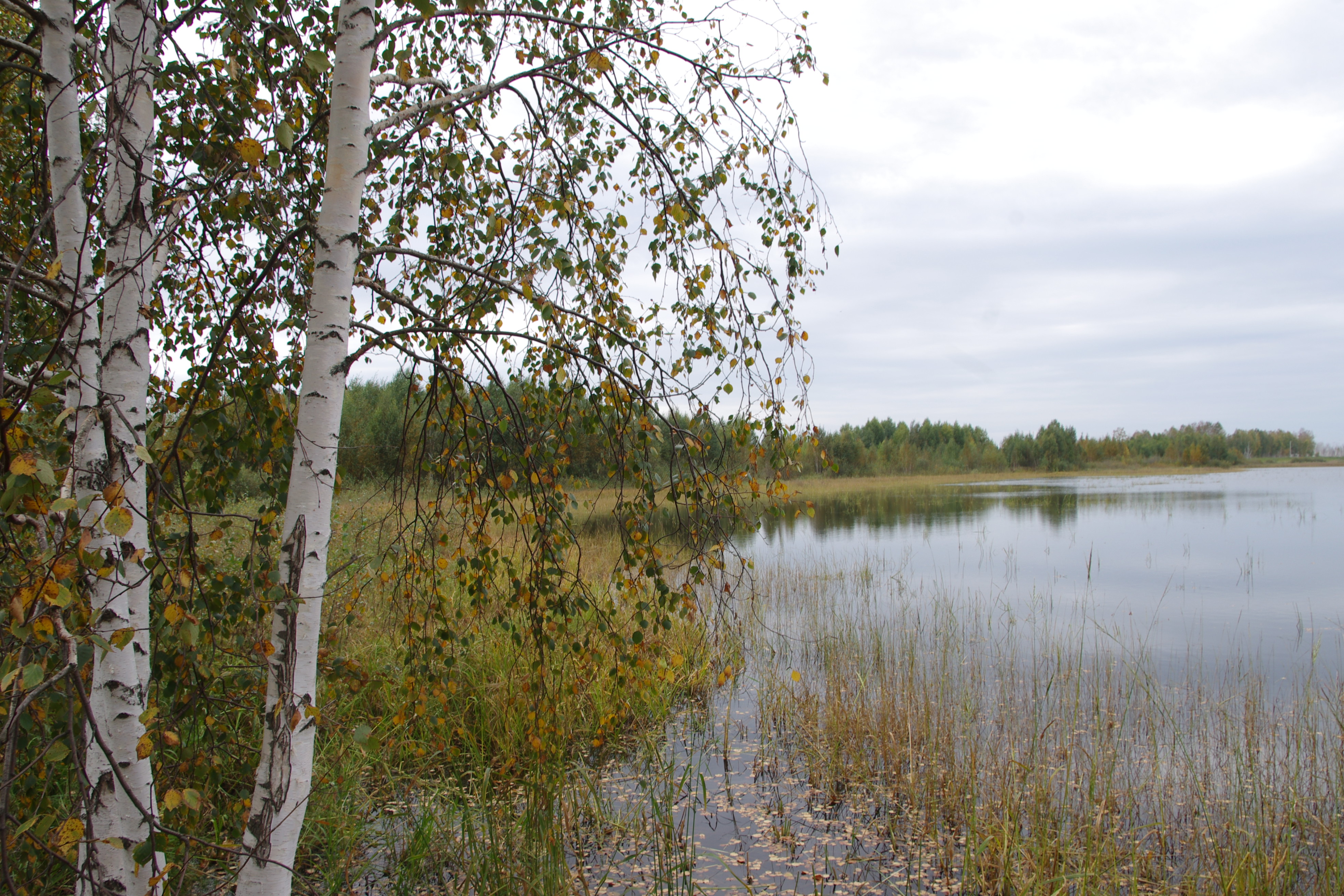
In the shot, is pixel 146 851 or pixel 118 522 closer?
pixel 118 522

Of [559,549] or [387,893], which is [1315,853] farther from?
[387,893]

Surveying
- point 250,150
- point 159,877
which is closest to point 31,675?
point 159,877

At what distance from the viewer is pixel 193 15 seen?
1.83 metres

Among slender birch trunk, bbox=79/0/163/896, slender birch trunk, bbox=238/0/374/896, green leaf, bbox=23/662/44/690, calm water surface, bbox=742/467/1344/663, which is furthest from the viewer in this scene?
calm water surface, bbox=742/467/1344/663

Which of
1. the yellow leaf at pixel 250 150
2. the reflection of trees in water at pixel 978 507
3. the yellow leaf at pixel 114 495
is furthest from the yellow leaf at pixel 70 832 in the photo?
the reflection of trees in water at pixel 978 507

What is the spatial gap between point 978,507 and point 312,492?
2463 cm

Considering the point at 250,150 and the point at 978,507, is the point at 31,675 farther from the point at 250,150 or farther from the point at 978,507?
Answer: the point at 978,507

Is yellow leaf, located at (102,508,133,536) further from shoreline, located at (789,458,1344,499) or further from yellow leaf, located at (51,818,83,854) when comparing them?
shoreline, located at (789,458,1344,499)

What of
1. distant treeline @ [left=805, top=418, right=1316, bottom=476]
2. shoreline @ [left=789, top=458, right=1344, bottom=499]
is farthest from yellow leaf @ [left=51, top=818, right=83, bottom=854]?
distant treeline @ [left=805, top=418, right=1316, bottom=476]

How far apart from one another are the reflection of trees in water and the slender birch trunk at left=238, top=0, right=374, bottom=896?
14.0 meters

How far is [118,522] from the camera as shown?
3.27 ft

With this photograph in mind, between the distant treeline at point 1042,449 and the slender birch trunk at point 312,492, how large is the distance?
43929 millimetres

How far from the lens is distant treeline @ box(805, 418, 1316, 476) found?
5066 centimetres

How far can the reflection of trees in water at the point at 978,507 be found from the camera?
61.7 ft
